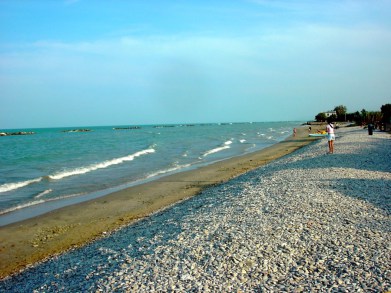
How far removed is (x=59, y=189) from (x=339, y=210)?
13302mm

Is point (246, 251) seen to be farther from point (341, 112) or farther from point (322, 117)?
point (322, 117)

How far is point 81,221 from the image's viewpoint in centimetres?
1177

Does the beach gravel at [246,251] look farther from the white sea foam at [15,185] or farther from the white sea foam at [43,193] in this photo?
the white sea foam at [15,185]

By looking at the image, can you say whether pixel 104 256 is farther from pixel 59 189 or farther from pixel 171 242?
pixel 59 189

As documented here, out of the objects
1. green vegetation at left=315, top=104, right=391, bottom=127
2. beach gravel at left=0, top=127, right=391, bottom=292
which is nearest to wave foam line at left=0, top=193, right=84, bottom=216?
beach gravel at left=0, top=127, right=391, bottom=292

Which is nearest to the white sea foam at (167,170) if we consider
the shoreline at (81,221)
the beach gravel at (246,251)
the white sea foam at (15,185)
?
the shoreline at (81,221)

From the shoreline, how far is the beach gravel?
83 centimetres

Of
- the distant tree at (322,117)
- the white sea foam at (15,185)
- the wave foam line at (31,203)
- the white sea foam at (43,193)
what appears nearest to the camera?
the wave foam line at (31,203)

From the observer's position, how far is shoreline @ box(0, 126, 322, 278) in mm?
9102

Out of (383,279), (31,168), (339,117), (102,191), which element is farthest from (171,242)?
(339,117)

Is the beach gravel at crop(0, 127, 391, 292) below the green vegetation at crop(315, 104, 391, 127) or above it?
below

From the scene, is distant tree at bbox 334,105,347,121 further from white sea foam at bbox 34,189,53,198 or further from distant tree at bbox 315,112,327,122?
white sea foam at bbox 34,189,53,198

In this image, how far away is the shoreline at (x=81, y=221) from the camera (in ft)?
29.9

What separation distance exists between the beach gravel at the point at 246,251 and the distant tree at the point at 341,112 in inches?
4087
